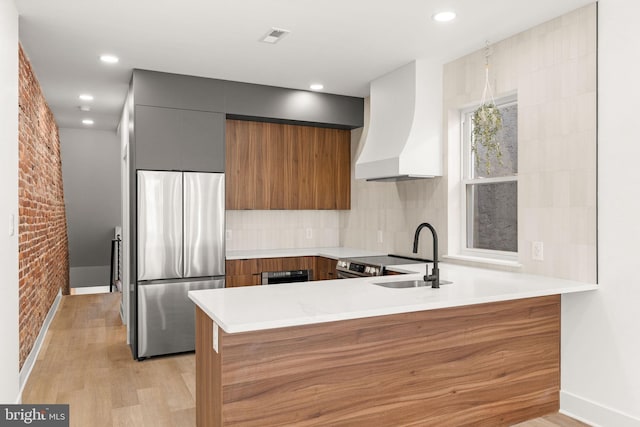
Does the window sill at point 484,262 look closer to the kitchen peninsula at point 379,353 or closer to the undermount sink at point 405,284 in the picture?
the kitchen peninsula at point 379,353

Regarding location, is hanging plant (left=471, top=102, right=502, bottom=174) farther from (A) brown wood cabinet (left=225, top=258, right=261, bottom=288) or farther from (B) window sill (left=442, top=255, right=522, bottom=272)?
(A) brown wood cabinet (left=225, top=258, right=261, bottom=288)

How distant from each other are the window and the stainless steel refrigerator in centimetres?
220

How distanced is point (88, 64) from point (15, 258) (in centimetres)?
183

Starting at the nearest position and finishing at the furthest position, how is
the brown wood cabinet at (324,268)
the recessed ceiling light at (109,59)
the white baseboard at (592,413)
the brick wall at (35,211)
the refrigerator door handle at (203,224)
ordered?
the white baseboard at (592,413)
the brick wall at (35,211)
the recessed ceiling light at (109,59)
the refrigerator door handle at (203,224)
the brown wood cabinet at (324,268)

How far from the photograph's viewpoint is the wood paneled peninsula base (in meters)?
2.11

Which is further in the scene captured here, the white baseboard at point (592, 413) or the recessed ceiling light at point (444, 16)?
the recessed ceiling light at point (444, 16)

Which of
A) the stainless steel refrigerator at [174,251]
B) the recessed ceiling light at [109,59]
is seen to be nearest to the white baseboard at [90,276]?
the stainless steel refrigerator at [174,251]

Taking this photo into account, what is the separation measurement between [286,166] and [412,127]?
65.5 inches

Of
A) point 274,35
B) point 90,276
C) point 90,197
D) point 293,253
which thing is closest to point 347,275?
point 293,253

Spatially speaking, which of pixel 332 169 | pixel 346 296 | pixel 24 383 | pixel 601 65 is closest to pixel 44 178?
pixel 24 383

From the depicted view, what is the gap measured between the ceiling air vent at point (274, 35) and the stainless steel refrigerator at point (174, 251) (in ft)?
4.71

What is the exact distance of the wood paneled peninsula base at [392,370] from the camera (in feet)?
6.93

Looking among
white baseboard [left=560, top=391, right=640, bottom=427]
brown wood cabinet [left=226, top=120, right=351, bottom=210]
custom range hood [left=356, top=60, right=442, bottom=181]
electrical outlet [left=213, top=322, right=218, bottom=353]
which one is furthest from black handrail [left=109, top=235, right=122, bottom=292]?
white baseboard [left=560, top=391, right=640, bottom=427]

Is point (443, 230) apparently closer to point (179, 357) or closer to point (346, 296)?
point (346, 296)
